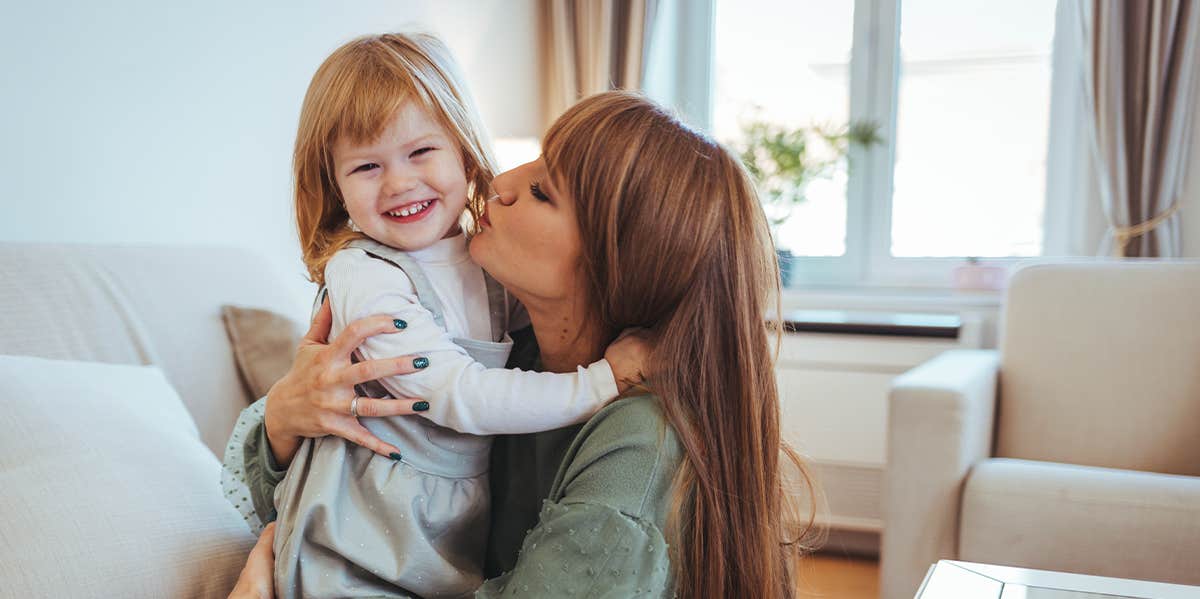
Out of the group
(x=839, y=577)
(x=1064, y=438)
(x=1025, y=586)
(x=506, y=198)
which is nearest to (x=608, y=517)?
(x=506, y=198)

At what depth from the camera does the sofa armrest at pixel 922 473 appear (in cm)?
191

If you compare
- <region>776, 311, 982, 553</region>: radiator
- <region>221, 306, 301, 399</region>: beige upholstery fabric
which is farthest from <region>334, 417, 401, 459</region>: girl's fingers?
<region>776, 311, 982, 553</region>: radiator

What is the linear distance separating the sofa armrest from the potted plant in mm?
1415

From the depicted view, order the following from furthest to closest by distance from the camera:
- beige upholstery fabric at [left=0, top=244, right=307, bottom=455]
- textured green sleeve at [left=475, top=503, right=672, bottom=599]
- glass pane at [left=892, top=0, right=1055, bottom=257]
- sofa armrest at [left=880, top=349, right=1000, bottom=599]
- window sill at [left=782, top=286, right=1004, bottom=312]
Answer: glass pane at [left=892, top=0, right=1055, bottom=257], window sill at [left=782, top=286, right=1004, bottom=312], sofa armrest at [left=880, top=349, right=1000, bottom=599], beige upholstery fabric at [left=0, top=244, right=307, bottom=455], textured green sleeve at [left=475, top=503, right=672, bottom=599]

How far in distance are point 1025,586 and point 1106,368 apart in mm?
1187

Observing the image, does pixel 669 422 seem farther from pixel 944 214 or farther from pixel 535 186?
pixel 944 214

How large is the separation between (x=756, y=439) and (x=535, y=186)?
0.37 m

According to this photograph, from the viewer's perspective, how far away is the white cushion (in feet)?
2.83

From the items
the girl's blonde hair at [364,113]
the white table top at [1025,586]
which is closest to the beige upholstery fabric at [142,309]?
the girl's blonde hair at [364,113]

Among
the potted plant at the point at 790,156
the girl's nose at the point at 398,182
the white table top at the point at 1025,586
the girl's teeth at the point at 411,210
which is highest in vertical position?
the potted plant at the point at 790,156

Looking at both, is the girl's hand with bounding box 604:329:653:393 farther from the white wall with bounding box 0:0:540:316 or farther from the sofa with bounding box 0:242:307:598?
the white wall with bounding box 0:0:540:316

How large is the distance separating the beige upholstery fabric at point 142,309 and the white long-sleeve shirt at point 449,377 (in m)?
0.51

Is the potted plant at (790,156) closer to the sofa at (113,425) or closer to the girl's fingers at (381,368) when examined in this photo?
the sofa at (113,425)

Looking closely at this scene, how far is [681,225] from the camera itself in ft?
3.01
